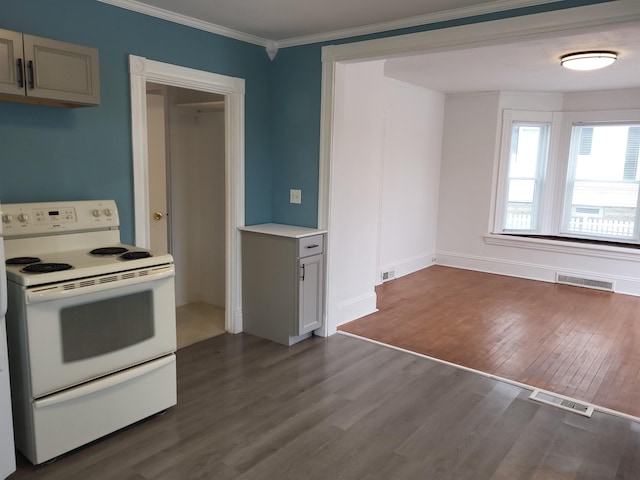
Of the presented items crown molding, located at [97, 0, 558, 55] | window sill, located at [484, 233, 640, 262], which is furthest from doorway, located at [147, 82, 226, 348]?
window sill, located at [484, 233, 640, 262]

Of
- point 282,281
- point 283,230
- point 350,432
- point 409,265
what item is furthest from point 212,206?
point 409,265

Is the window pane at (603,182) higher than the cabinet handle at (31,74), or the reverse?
the cabinet handle at (31,74)

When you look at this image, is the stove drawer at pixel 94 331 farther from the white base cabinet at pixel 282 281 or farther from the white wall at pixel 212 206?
the white wall at pixel 212 206

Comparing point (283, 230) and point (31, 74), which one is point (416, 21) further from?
point (31, 74)

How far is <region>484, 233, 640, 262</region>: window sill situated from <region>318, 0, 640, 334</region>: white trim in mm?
3512

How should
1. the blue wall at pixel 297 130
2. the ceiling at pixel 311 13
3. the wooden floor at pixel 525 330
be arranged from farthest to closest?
the blue wall at pixel 297 130 → the wooden floor at pixel 525 330 → the ceiling at pixel 311 13

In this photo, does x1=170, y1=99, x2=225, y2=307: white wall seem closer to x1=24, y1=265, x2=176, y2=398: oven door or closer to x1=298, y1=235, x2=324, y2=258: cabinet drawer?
x1=298, y1=235, x2=324, y2=258: cabinet drawer

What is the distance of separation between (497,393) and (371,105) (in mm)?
2637

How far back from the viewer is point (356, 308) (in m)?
4.66

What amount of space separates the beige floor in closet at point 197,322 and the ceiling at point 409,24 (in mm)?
2448

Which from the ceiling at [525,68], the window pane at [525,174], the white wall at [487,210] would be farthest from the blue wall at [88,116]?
the window pane at [525,174]

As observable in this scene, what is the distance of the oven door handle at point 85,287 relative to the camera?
2160 mm

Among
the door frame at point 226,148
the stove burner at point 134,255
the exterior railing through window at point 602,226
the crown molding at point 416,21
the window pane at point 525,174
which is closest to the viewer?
the stove burner at point 134,255

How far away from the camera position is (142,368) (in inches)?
→ 103
